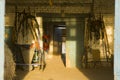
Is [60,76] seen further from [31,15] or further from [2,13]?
[2,13]

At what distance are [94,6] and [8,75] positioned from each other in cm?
659

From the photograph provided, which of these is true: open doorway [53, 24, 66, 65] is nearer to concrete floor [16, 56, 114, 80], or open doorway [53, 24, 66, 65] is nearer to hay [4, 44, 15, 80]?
concrete floor [16, 56, 114, 80]

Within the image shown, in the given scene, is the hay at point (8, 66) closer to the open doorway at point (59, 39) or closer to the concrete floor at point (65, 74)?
the concrete floor at point (65, 74)

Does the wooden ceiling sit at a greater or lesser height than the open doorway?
greater

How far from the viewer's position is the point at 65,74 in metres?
12.1

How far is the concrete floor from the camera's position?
36.7ft

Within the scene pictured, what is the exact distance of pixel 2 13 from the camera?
243 inches

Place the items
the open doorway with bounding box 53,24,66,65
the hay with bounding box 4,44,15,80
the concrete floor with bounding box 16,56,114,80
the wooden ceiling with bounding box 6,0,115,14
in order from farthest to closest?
the open doorway with bounding box 53,24,66,65, the wooden ceiling with bounding box 6,0,115,14, the concrete floor with bounding box 16,56,114,80, the hay with bounding box 4,44,15,80

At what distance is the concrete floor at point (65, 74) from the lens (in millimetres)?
11195

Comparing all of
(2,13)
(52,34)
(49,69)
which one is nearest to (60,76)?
(49,69)
